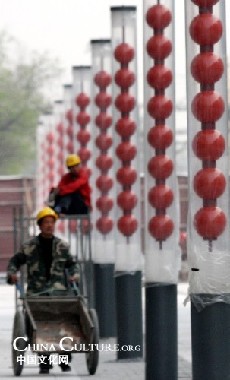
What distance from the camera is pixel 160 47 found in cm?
2092

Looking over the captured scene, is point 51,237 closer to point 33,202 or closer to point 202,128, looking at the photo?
point 202,128

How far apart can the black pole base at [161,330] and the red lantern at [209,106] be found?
3901 millimetres

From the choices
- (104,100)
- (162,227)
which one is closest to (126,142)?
(162,227)

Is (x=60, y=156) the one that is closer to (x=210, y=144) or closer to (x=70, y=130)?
(x=70, y=130)

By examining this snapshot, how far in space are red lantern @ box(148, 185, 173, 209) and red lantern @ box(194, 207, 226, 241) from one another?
149 inches

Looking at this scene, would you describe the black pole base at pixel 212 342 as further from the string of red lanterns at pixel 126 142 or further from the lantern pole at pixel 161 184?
the string of red lanterns at pixel 126 142

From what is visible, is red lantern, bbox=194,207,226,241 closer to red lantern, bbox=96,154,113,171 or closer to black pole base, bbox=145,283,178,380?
black pole base, bbox=145,283,178,380

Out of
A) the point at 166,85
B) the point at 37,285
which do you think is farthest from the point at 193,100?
the point at 37,285

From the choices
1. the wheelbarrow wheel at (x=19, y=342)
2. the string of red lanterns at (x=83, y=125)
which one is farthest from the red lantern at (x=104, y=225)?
the string of red lanterns at (x=83, y=125)

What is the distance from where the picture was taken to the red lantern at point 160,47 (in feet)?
68.7

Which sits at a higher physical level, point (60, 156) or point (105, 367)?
point (60, 156)

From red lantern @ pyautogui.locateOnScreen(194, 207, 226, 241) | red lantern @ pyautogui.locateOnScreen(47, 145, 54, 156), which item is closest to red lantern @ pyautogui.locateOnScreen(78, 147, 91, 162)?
red lantern @ pyautogui.locateOnScreen(194, 207, 226, 241)

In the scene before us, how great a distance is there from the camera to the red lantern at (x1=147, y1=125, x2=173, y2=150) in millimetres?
A: 20859

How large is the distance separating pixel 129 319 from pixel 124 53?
11.0 ft
